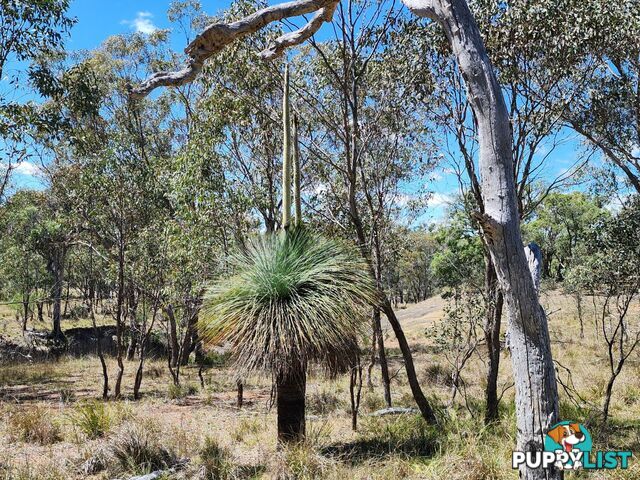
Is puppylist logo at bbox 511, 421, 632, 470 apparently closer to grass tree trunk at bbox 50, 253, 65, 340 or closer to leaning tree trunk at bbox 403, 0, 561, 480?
leaning tree trunk at bbox 403, 0, 561, 480

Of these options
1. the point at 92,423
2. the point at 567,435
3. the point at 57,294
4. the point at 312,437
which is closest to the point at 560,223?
the point at 57,294

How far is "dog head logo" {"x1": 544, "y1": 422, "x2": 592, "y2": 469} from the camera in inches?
112

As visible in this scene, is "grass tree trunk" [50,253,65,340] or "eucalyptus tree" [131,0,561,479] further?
"grass tree trunk" [50,253,65,340]

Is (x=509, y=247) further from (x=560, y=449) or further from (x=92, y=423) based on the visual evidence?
(x=92, y=423)

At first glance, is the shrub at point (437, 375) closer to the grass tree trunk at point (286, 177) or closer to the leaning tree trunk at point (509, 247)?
the grass tree trunk at point (286, 177)

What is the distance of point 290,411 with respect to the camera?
5.26 metres

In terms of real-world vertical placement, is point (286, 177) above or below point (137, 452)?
above

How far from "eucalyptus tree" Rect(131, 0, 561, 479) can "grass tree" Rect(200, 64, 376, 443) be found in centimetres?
192

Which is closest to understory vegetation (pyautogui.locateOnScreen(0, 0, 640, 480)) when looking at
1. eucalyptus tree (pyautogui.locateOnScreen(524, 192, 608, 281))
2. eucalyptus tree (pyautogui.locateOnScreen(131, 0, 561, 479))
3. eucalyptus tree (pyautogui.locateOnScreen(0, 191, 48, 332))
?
eucalyptus tree (pyautogui.locateOnScreen(131, 0, 561, 479))

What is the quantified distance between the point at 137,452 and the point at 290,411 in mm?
1746

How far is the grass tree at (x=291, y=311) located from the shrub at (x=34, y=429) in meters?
3.33

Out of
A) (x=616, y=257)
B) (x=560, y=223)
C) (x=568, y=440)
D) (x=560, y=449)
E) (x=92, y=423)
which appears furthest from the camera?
(x=560, y=223)

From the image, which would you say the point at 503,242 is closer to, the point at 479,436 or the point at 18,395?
the point at 479,436

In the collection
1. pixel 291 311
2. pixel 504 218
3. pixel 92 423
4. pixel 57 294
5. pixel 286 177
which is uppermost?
pixel 286 177
